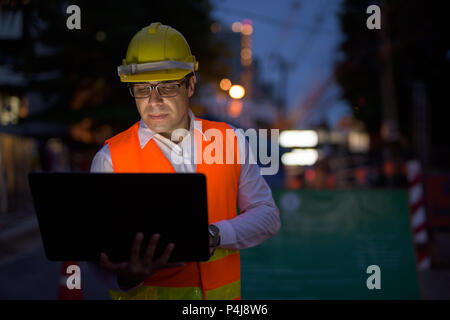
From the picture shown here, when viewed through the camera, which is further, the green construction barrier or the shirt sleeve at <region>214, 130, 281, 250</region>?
the green construction barrier

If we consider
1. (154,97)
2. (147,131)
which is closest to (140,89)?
(154,97)

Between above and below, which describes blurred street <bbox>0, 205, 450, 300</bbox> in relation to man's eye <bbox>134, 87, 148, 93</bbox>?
below

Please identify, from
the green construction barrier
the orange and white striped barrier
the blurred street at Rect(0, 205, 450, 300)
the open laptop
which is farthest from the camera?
the orange and white striped barrier

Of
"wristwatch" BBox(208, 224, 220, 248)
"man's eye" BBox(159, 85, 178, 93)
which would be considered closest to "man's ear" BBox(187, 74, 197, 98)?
"man's eye" BBox(159, 85, 178, 93)

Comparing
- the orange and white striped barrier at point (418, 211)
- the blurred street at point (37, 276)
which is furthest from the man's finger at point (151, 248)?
the orange and white striped barrier at point (418, 211)

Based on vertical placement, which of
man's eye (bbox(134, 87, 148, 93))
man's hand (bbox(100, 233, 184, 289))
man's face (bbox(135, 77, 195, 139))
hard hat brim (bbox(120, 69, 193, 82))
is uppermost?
hard hat brim (bbox(120, 69, 193, 82))

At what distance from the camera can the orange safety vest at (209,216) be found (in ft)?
6.97

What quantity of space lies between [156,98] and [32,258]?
854cm

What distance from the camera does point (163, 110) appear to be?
7.11 ft

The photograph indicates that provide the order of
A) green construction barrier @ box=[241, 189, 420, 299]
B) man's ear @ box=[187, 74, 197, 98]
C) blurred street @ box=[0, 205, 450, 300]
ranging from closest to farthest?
man's ear @ box=[187, 74, 197, 98]
green construction barrier @ box=[241, 189, 420, 299]
blurred street @ box=[0, 205, 450, 300]

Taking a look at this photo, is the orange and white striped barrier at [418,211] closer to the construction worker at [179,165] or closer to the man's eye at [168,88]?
the construction worker at [179,165]

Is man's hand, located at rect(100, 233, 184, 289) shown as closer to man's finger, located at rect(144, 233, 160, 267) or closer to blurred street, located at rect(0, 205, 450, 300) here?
man's finger, located at rect(144, 233, 160, 267)

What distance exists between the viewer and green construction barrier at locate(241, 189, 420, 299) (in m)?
5.37
